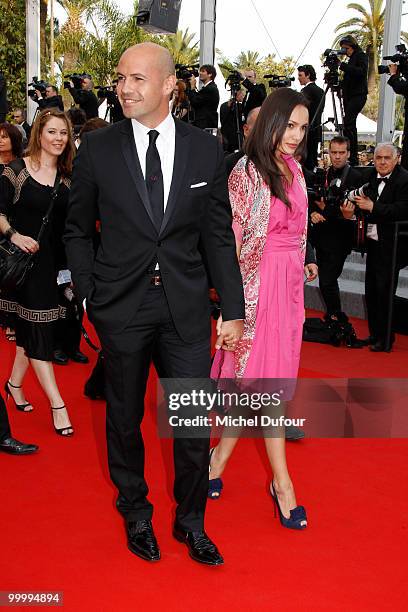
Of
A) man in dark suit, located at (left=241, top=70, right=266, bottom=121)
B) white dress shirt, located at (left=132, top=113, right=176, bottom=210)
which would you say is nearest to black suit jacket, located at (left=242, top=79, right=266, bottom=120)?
man in dark suit, located at (left=241, top=70, right=266, bottom=121)

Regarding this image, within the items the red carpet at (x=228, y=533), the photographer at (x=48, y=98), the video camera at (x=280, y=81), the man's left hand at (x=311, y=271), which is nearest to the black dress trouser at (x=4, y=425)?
the red carpet at (x=228, y=533)

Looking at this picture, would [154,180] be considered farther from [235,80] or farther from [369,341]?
[235,80]

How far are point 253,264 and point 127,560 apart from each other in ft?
Answer: 3.85

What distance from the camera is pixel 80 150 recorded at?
2.49 metres

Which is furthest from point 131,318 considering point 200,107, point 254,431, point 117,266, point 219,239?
point 200,107

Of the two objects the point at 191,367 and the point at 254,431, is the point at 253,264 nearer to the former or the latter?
the point at 191,367

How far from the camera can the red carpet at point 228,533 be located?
8.00 feet

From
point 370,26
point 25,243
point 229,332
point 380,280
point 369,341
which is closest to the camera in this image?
point 229,332

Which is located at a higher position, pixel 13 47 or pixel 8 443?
pixel 13 47

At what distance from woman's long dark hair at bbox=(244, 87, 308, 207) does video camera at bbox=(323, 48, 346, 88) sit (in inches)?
267

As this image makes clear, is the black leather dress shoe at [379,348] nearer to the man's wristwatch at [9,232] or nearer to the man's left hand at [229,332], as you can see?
the man's wristwatch at [9,232]

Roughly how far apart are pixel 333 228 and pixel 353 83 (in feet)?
12.2

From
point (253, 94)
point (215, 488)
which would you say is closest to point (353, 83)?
point (253, 94)

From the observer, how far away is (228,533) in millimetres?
2865
